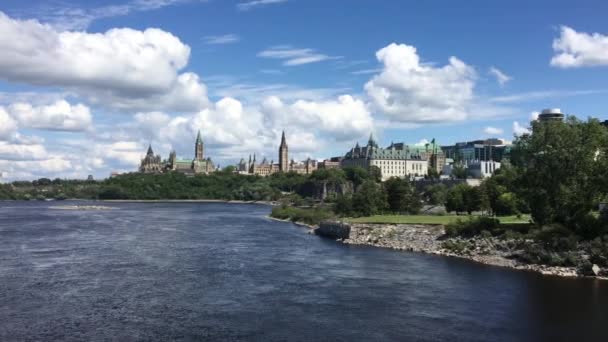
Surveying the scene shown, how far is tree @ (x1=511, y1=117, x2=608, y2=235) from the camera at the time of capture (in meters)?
57.8

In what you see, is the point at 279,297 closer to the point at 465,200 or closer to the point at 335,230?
the point at 335,230

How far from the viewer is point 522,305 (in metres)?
36.9

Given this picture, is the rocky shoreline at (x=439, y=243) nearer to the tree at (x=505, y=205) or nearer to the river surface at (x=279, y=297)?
the river surface at (x=279, y=297)

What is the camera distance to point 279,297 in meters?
39.2

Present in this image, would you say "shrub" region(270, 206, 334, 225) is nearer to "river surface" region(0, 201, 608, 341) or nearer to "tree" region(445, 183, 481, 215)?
"tree" region(445, 183, 481, 215)

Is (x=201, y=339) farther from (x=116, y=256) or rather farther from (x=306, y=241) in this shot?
(x=306, y=241)

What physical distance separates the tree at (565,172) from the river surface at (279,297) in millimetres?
11588

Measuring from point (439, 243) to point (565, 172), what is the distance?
14.5 meters

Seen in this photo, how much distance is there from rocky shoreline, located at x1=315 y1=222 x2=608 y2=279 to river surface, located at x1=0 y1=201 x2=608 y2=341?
2.44 metres

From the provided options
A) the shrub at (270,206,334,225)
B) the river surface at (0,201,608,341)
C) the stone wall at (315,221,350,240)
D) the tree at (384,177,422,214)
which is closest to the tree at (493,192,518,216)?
the tree at (384,177,422,214)

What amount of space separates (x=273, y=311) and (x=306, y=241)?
131 feet

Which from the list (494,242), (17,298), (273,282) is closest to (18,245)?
(17,298)

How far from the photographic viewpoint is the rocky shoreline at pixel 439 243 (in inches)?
2003

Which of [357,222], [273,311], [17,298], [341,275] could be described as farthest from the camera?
[357,222]
